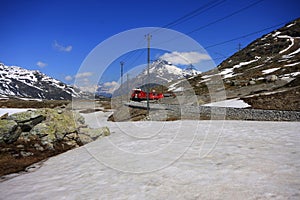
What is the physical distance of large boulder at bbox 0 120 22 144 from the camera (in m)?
15.0

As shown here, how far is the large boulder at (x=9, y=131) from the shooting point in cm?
1496

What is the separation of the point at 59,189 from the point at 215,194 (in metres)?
5.53

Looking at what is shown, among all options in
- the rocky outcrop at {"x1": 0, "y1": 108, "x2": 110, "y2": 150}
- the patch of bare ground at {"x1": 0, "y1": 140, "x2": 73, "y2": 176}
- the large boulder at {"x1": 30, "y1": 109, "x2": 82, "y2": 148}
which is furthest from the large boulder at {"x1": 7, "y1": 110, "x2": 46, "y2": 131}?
the patch of bare ground at {"x1": 0, "y1": 140, "x2": 73, "y2": 176}

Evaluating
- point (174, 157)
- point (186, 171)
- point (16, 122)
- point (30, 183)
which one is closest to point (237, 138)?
point (174, 157)

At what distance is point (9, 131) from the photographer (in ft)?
49.9

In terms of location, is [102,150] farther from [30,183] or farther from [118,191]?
[118,191]

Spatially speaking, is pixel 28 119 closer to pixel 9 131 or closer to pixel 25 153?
pixel 9 131

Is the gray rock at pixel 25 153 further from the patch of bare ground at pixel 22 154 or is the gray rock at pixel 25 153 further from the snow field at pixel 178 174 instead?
the snow field at pixel 178 174

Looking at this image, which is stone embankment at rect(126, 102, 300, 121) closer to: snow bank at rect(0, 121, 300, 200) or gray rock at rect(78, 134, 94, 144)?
snow bank at rect(0, 121, 300, 200)

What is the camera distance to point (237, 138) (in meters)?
14.4

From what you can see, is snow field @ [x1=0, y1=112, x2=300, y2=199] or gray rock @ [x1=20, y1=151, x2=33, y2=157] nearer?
snow field @ [x1=0, y1=112, x2=300, y2=199]

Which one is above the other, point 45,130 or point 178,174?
point 45,130

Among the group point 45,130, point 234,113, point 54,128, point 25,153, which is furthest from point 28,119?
point 234,113

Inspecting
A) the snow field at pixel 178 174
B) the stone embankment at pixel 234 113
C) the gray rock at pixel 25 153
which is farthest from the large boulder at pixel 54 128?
the stone embankment at pixel 234 113
